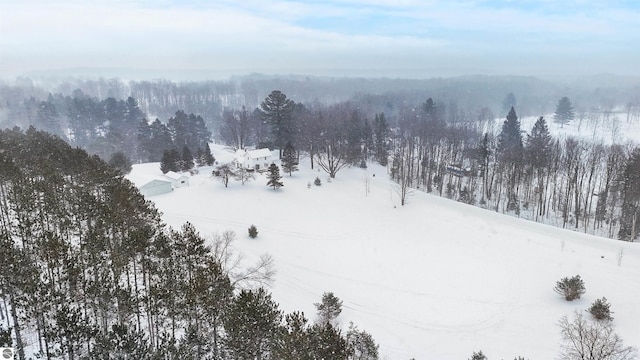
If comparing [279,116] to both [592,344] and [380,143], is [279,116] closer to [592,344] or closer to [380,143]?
[380,143]

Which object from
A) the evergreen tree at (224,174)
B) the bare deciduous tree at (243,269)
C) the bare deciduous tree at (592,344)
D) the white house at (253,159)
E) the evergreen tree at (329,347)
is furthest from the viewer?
the white house at (253,159)

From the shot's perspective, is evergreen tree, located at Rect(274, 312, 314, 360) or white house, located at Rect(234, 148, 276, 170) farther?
white house, located at Rect(234, 148, 276, 170)

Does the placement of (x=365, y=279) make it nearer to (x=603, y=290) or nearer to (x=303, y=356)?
(x=603, y=290)

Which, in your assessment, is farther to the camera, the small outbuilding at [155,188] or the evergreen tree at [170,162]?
the evergreen tree at [170,162]

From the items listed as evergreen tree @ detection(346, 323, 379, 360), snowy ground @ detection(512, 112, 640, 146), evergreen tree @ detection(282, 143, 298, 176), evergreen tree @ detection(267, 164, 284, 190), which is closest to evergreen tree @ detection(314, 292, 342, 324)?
evergreen tree @ detection(346, 323, 379, 360)

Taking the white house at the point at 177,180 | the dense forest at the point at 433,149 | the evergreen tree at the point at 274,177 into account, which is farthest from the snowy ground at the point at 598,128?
the white house at the point at 177,180

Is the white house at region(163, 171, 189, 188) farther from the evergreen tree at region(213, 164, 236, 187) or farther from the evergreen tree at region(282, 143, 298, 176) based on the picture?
the evergreen tree at region(282, 143, 298, 176)

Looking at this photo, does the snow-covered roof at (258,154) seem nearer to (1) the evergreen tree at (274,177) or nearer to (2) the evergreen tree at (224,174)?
(2) the evergreen tree at (224,174)
